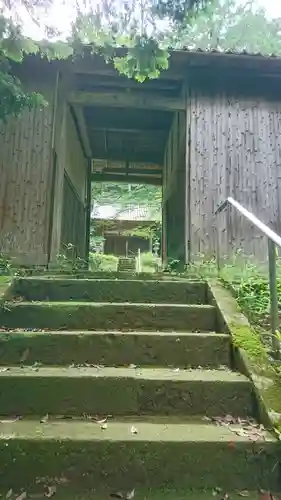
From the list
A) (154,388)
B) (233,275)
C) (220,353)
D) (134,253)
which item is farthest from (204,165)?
(134,253)

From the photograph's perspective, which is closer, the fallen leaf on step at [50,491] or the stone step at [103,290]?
the fallen leaf on step at [50,491]

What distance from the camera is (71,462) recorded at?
209cm

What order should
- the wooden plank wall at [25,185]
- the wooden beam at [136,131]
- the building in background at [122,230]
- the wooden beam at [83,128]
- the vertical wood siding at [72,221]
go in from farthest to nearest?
the building in background at [122,230] → the wooden beam at [136,131] → the wooden beam at [83,128] → the vertical wood siding at [72,221] → the wooden plank wall at [25,185]

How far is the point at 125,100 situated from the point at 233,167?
2.24 m

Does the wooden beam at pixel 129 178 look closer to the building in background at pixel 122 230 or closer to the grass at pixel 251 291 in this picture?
the building in background at pixel 122 230

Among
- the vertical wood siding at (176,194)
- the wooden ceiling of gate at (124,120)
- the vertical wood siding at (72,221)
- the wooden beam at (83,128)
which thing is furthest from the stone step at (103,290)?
the wooden beam at (83,128)

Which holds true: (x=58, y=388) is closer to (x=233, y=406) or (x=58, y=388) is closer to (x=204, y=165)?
(x=233, y=406)

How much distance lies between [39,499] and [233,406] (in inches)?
46.3

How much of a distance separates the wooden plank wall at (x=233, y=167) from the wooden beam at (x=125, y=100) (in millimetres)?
413

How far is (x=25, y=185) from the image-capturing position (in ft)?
21.5

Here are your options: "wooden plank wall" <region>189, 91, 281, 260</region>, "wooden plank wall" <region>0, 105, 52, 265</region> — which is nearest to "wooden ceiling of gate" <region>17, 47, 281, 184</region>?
"wooden plank wall" <region>189, 91, 281, 260</region>

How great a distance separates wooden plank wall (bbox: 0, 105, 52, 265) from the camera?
6.42m

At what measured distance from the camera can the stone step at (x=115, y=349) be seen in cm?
290

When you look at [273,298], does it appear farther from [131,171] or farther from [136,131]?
[131,171]
